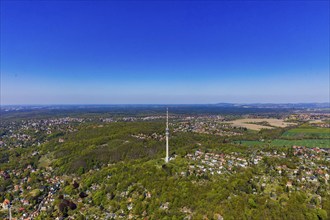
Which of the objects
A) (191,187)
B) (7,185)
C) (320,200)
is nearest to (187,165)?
(191,187)

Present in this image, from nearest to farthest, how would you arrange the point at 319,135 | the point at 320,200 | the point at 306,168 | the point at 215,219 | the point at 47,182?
the point at 215,219, the point at 320,200, the point at 306,168, the point at 47,182, the point at 319,135

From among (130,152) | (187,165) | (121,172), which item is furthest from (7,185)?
(187,165)

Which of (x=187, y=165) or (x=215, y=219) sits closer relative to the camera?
(x=215, y=219)

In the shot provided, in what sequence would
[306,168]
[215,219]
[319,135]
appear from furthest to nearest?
1. [319,135]
2. [306,168]
3. [215,219]

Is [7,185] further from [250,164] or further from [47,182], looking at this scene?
[250,164]

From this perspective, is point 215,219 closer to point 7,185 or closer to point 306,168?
point 306,168

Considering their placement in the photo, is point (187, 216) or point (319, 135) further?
point (319, 135)

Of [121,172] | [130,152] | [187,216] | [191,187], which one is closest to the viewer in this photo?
[187,216]

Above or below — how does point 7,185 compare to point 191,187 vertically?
below

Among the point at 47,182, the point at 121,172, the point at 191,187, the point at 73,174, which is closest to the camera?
the point at 191,187
